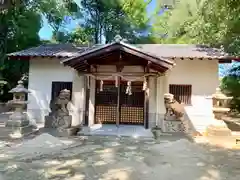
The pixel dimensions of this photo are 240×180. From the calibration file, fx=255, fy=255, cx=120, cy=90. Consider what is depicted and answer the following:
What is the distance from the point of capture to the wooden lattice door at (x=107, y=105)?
1132cm

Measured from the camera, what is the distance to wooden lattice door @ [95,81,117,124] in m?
11.3

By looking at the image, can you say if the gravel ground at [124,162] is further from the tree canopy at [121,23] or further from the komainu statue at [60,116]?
the tree canopy at [121,23]

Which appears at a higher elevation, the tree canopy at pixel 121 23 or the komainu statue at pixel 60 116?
the tree canopy at pixel 121 23

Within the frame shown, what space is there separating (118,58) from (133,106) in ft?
8.06

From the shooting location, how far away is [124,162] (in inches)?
229

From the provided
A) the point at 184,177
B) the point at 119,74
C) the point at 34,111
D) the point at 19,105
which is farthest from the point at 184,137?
the point at 34,111

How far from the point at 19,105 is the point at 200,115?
290 inches

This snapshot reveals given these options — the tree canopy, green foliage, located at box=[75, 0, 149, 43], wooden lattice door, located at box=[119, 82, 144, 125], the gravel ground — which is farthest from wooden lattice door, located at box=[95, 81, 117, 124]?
green foliage, located at box=[75, 0, 149, 43]

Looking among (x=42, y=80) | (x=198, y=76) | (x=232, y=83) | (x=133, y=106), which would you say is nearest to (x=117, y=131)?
(x=133, y=106)

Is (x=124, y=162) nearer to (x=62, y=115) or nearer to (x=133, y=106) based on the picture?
(x=62, y=115)

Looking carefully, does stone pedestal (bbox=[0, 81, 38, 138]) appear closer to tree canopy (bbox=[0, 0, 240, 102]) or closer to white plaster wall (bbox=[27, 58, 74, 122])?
white plaster wall (bbox=[27, 58, 74, 122])

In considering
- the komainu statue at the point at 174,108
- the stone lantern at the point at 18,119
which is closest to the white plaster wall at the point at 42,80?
the stone lantern at the point at 18,119

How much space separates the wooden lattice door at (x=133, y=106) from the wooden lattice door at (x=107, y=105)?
1.17 feet

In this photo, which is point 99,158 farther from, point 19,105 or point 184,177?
point 19,105
